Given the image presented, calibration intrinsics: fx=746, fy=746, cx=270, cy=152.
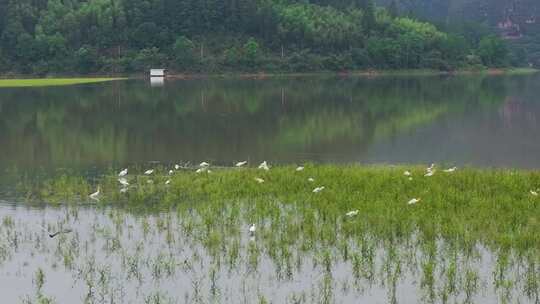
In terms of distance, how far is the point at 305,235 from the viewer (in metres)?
19.0

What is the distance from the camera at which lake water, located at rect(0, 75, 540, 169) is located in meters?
35.3

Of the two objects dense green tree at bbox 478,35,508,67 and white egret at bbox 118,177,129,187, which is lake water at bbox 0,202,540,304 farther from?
dense green tree at bbox 478,35,508,67

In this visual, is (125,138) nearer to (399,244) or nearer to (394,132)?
(394,132)

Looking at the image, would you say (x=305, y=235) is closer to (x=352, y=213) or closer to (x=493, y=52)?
(x=352, y=213)

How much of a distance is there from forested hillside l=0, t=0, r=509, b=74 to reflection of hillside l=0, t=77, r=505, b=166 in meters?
62.7

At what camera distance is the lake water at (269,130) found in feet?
116

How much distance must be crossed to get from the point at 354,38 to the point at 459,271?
14505 cm

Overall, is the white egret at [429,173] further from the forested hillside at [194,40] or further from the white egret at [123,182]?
the forested hillside at [194,40]

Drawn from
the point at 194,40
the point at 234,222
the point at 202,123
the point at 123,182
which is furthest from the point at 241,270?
the point at 194,40

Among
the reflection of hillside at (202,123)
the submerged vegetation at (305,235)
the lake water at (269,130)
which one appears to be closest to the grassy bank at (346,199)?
the submerged vegetation at (305,235)

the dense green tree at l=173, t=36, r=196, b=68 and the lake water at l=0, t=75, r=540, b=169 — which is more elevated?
the dense green tree at l=173, t=36, r=196, b=68

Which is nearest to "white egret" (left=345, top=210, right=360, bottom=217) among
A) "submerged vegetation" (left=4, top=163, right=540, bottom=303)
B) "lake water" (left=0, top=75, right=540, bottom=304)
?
"submerged vegetation" (left=4, top=163, right=540, bottom=303)

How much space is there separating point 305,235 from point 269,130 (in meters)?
27.5

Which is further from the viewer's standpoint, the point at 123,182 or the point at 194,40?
the point at 194,40
